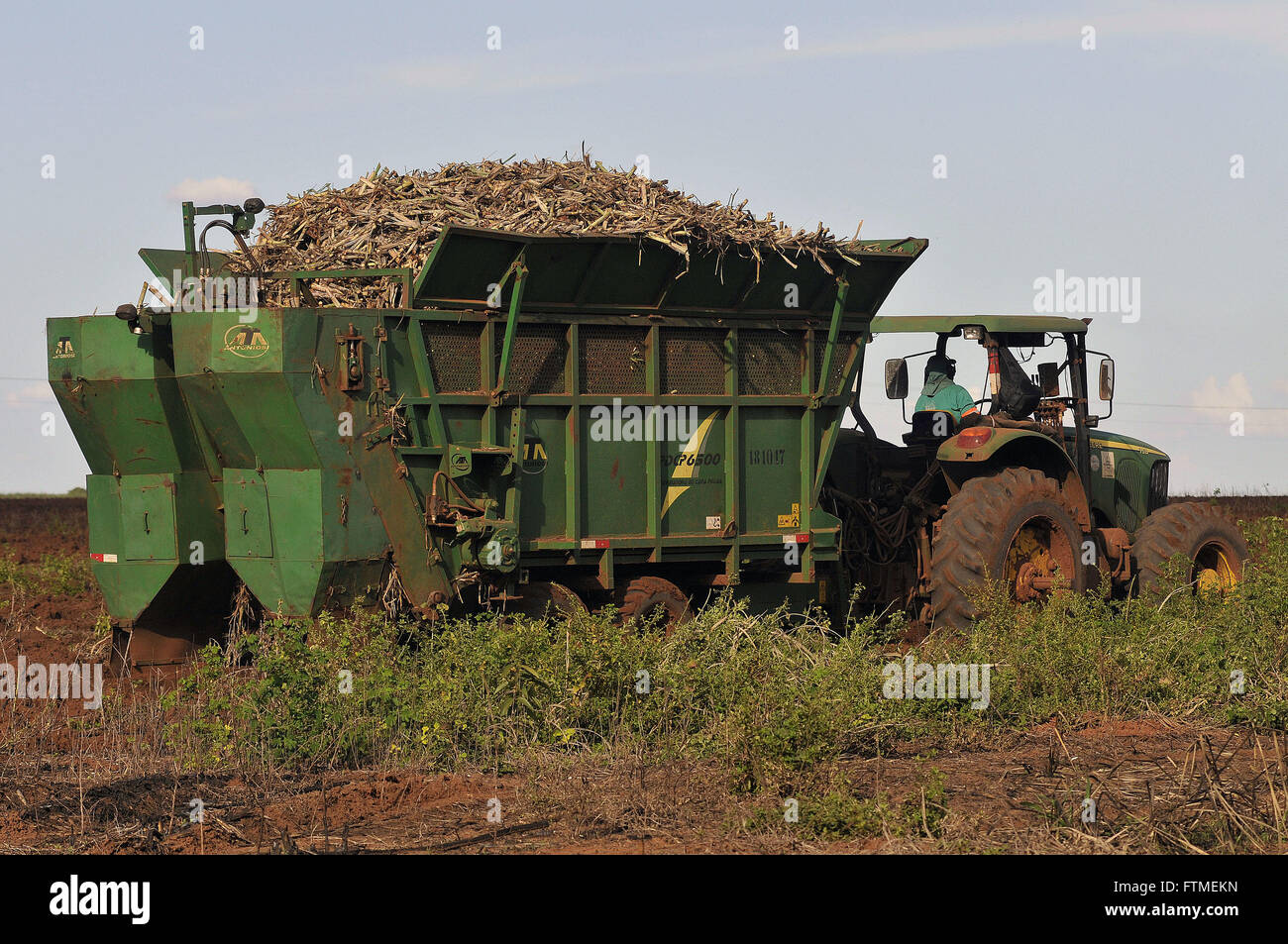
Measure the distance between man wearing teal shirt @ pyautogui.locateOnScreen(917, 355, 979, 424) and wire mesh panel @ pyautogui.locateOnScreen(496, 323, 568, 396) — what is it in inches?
153

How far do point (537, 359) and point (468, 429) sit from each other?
2.15 ft

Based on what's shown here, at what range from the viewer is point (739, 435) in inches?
397

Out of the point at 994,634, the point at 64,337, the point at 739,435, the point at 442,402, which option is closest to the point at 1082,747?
the point at 994,634

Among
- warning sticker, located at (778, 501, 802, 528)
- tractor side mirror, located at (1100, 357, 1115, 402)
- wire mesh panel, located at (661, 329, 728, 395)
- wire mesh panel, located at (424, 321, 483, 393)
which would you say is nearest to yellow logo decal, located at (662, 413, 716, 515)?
wire mesh panel, located at (661, 329, 728, 395)

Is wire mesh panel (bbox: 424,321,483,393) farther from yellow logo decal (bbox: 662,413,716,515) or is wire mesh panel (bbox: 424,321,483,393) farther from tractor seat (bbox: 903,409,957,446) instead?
tractor seat (bbox: 903,409,957,446)

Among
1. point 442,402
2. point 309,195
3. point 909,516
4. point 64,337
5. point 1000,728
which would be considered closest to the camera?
point 1000,728

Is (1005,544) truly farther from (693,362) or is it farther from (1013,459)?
(693,362)

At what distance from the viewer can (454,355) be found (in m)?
8.93

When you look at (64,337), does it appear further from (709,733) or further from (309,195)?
(709,733)

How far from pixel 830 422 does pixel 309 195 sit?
4004 mm

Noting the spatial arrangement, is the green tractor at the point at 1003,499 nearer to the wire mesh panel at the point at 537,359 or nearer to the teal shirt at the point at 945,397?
the teal shirt at the point at 945,397

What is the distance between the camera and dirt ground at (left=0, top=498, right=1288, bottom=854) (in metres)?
5.91

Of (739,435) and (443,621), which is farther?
(739,435)

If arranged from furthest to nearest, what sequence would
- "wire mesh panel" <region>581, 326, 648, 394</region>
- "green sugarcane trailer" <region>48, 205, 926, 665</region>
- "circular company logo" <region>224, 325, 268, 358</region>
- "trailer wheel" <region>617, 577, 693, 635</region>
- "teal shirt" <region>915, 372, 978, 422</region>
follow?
1. "teal shirt" <region>915, 372, 978, 422</region>
2. "trailer wheel" <region>617, 577, 693, 635</region>
3. "wire mesh panel" <region>581, 326, 648, 394</region>
4. "green sugarcane trailer" <region>48, 205, 926, 665</region>
5. "circular company logo" <region>224, 325, 268, 358</region>
